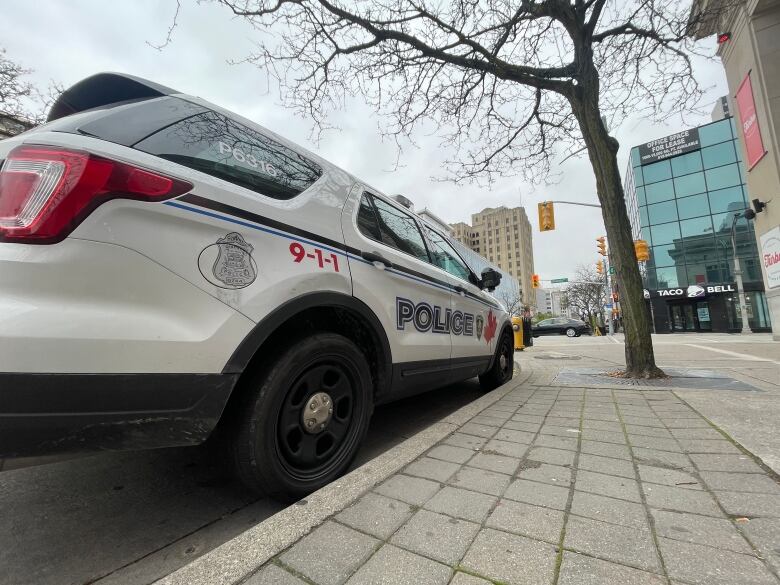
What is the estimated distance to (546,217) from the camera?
50.1ft

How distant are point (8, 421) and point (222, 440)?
73 centimetres

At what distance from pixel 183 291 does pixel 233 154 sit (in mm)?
770

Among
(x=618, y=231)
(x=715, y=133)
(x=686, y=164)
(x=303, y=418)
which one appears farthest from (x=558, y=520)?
(x=715, y=133)

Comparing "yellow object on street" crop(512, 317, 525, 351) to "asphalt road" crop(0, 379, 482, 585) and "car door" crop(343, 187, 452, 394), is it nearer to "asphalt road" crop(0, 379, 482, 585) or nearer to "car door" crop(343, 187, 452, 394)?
"car door" crop(343, 187, 452, 394)

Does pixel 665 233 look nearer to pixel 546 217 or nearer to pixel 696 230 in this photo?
pixel 696 230

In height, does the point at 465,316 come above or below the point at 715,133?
below

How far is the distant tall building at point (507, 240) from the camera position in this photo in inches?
3356

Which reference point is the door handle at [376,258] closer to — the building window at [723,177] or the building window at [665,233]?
the building window at [665,233]

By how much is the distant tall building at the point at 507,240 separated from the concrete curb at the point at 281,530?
250ft

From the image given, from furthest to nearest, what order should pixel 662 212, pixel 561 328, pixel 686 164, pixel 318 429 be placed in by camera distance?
pixel 561 328
pixel 662 212
pixel 686 164
pixel 318 429

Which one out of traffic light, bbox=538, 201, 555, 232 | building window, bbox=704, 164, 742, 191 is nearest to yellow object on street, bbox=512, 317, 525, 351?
traffic light, bbox=538, 201, 555, 232

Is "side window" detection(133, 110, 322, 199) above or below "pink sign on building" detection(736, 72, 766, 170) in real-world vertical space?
below

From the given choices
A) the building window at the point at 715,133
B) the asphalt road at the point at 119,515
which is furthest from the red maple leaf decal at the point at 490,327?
the building window at the point at 715,133

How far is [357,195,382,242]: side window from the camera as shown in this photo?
8.17 ft
